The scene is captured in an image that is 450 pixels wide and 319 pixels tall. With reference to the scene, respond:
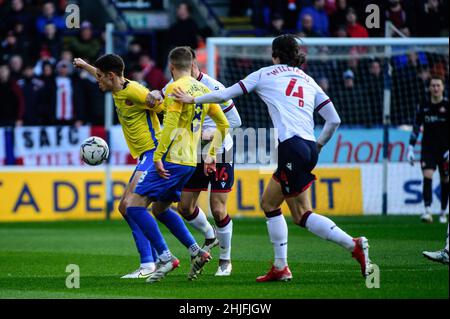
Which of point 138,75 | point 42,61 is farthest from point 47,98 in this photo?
point 138,75

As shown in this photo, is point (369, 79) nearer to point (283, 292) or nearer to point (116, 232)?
point (116, 232)

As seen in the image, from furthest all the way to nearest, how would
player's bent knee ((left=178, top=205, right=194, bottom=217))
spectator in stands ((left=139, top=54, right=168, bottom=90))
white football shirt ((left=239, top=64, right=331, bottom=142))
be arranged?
spectator in stands ((left=139, top=54, right=168, bottom=90)), player's bent knee ((left=178, top=205, right=194, bottom=217)), white football shirt ((left=239, top=64, right=331, bottom=142))

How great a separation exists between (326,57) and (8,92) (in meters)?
6.85

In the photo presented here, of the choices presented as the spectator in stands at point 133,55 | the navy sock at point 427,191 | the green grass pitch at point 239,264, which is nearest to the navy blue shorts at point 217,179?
the green grass pitch at point 239,264

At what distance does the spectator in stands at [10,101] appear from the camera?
22.4 metres

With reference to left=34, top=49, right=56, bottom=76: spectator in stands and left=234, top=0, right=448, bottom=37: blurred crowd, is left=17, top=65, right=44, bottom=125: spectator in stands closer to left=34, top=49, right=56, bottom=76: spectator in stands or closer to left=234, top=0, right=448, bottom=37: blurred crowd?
left=34, top=49, right=56, bottom=76: spectator in stands

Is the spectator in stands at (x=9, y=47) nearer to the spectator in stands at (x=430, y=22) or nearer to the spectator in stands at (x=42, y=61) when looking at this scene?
the spectator in stands at (x=42, y=61)

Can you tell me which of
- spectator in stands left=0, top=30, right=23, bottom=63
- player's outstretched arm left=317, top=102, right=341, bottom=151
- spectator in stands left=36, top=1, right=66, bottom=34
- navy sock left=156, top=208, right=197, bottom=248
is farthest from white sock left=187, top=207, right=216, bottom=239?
spectator in stands left=36, top=1, right=66, bottom=34

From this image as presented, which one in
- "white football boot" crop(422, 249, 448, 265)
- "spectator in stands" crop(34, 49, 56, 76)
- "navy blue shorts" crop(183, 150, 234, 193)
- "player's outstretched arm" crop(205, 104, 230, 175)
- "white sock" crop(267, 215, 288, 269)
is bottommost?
"white football boot" crop(422, 249, 448, 265)

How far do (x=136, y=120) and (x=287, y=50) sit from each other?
6.34 feet

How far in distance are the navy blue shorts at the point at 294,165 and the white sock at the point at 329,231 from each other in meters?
0.30

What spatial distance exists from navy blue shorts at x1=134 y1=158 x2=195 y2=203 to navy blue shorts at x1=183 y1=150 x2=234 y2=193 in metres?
1.03

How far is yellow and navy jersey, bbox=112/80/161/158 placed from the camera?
10812mm
